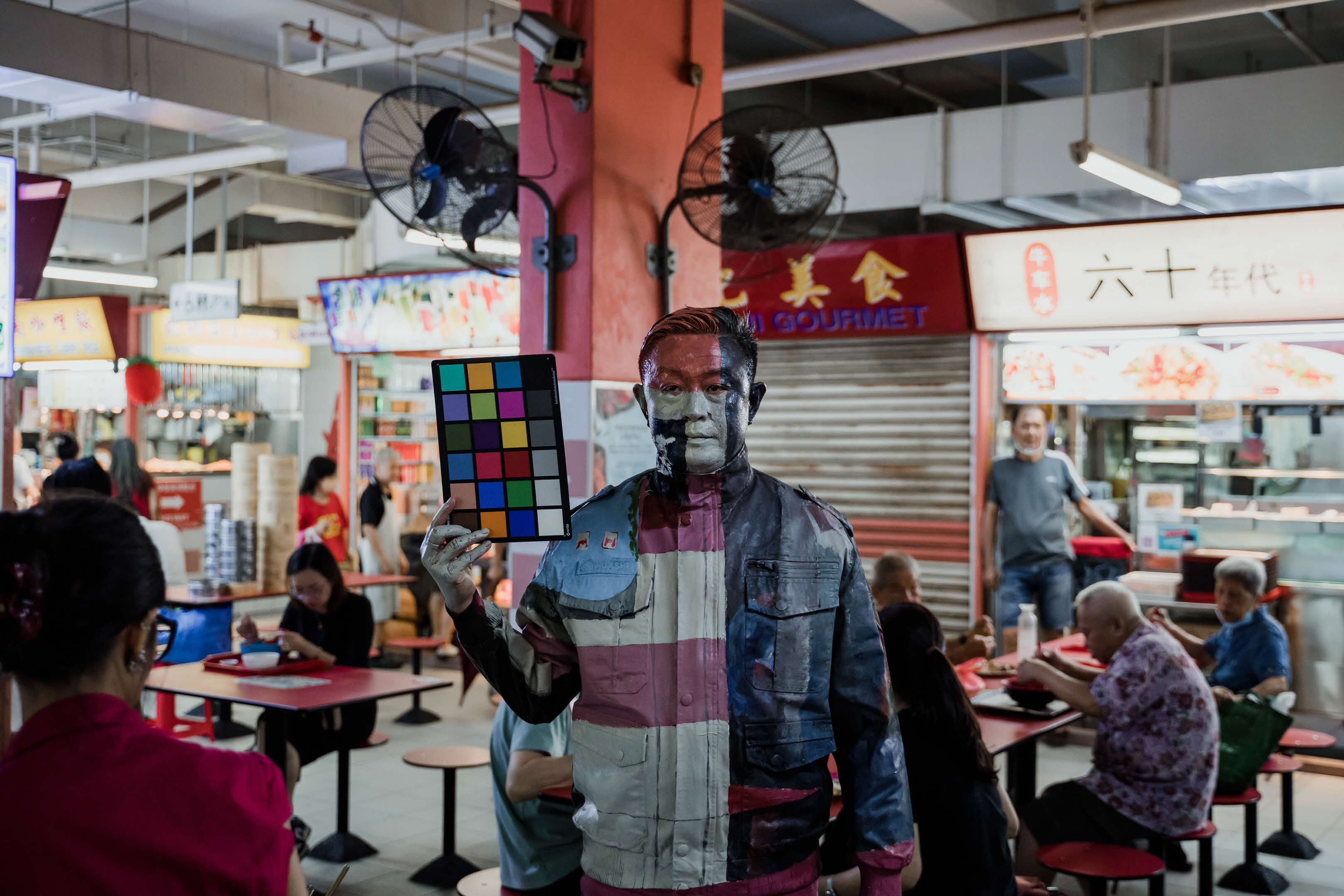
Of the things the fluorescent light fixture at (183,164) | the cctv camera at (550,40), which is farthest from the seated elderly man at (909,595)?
Answer: the fluorescent light fixture at (183,164)

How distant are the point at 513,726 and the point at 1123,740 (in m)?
2.20

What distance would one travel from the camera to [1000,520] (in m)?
8.19

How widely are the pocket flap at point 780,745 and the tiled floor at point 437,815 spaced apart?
12.1 feet

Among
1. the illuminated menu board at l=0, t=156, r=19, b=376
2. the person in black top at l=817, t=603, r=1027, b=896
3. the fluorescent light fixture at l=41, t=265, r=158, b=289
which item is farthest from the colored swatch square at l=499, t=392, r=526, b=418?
the fluorescent light fixture at l=41, t=265, r=158, b=289

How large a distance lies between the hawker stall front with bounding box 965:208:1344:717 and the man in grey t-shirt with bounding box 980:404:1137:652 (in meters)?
0.52

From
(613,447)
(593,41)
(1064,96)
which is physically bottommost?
(613,447)

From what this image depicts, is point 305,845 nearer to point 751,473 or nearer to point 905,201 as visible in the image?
point 751,473

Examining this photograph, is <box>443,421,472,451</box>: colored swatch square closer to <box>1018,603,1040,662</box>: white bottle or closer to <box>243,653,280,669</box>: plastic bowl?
<box>243,653,280,669</box>: plastic bowl

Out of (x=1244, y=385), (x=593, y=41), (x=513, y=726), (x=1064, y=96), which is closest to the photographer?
(x=513, y=726)

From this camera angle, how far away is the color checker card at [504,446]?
6.58 ft

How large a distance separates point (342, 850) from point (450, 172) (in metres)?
3.05

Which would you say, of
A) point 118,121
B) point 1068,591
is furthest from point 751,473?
point 118,121

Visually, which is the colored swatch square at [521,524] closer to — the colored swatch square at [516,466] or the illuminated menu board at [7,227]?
the colored swatch square at [516,466]

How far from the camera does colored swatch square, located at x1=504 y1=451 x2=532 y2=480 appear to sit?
79.2 inches
